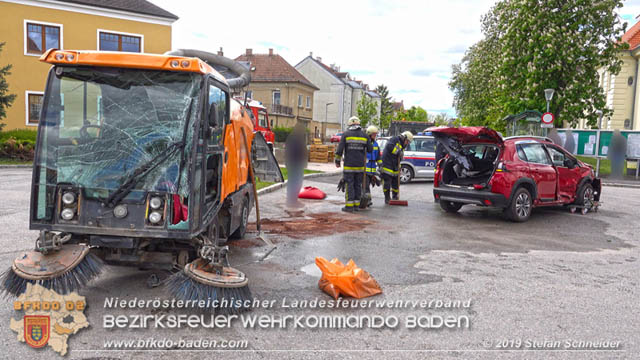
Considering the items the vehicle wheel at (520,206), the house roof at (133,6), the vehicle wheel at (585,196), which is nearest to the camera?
the vehicle wheel at (520,206)

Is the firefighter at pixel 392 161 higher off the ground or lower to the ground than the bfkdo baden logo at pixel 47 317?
higher

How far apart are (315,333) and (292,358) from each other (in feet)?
1.73

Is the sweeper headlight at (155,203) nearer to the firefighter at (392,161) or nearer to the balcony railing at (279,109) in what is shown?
the firefighter at (392,161)

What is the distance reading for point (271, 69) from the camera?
58781 mm

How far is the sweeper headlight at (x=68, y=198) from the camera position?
462 cm

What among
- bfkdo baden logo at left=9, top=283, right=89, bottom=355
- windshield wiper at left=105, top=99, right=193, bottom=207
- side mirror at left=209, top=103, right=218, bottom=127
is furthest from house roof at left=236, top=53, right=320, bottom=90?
bfkdo baden logo at left=9, top=283, right=89, bottom=355

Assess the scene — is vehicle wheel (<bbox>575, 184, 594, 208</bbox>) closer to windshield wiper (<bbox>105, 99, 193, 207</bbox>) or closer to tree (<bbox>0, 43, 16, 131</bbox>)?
windshield wiper (<bbox>105, 99, 193, 207</bbox>)

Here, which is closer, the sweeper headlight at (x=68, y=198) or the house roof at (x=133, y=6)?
the sweeper headlight at (x=68, y=198)

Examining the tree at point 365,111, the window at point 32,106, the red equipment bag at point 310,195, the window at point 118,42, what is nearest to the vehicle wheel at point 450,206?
the red equipment bag at point 310,195

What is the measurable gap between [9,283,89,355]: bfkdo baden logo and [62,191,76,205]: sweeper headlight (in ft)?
2.59

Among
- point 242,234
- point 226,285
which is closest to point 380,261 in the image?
point 242,234

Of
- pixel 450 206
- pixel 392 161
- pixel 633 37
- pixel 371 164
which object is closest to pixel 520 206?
pixel 450 206

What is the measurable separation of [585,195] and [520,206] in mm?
2559

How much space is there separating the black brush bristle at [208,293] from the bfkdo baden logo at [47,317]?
80 cm
